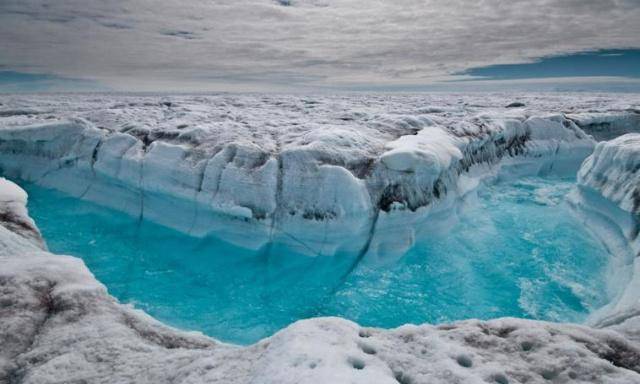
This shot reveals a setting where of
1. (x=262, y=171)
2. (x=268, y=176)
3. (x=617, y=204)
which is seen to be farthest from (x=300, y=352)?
(x=617, y=204)

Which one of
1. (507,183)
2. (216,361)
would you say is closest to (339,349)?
(216,361)

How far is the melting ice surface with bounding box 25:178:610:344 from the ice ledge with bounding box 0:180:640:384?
3.14 meters

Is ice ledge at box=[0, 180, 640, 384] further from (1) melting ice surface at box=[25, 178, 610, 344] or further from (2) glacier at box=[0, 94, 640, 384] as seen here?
(1) melting ice surface at box=[25, 178, 610, 344]

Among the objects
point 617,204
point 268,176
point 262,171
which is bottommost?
point 617,204

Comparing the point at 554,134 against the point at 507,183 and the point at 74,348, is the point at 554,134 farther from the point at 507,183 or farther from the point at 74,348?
the point at 74,348

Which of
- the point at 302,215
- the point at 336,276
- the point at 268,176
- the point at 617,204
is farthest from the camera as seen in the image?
the point at 617,204

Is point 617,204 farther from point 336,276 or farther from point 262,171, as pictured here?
point 262,171

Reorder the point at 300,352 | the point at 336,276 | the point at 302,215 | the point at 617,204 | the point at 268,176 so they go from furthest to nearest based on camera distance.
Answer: the point at 617,204 → the point at 268,176 → the point at 302,215 → the point at 336,276 → the point at 300,352

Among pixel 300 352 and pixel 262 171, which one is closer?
pixel 300 352

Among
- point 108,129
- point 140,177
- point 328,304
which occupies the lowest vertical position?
point 328,304

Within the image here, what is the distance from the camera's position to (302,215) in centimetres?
889

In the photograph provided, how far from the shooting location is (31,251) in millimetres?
5023

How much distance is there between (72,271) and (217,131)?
24.9ft

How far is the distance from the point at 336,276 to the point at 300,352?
224 inches
